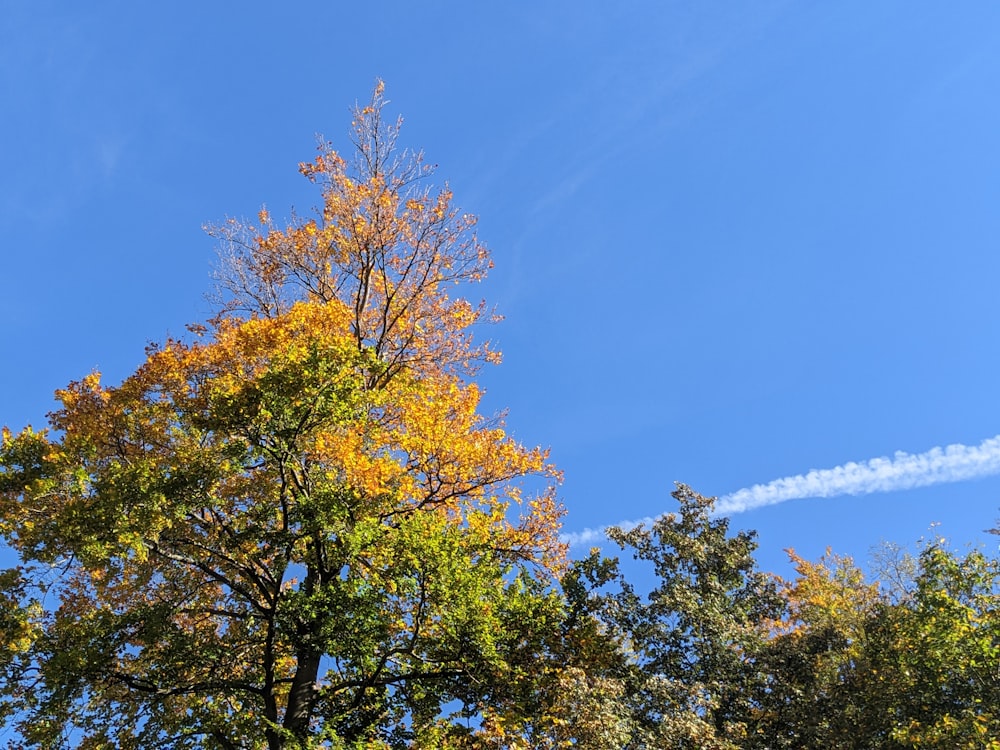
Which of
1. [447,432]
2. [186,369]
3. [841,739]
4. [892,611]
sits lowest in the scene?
[841,739]

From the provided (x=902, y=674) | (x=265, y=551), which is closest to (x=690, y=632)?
(x=902, y=674)

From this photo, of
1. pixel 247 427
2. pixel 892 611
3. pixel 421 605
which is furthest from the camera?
pixel 892 611

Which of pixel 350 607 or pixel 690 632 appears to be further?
pixel 690 632

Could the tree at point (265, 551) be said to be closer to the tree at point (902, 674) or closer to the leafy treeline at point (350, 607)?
the leafy treeline at point (350, 607)

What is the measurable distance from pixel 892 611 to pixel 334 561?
1235cm

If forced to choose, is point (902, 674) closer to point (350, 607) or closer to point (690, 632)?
point (690, 632)

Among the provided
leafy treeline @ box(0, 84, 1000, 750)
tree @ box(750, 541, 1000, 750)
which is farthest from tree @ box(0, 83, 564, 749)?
tree @ box(750, 541, 1000, 750)

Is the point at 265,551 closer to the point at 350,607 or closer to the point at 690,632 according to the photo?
the point at 350,607

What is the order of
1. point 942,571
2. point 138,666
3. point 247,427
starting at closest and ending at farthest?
point 247,427
point 138,666
point 942,571

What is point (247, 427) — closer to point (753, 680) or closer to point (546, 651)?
point (546, 651)

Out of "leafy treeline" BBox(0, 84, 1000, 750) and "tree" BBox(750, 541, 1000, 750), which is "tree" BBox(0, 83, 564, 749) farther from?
"tree" BBox(750, 541, 1000, 750)

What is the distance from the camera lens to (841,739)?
14.7m

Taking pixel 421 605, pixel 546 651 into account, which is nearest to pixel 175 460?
pixel 421 605

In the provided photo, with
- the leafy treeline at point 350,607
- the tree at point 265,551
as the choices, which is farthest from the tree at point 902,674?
the tree at point 265,551
